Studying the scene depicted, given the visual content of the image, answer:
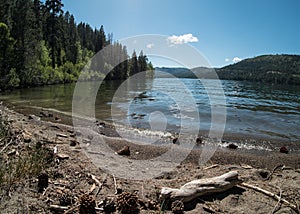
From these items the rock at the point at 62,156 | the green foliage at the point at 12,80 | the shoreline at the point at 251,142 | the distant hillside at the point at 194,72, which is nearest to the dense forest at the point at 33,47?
the green foliage at the point at 12,80

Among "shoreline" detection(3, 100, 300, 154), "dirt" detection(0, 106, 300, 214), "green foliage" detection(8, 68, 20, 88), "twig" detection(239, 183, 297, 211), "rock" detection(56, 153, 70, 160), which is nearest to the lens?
"dirt" detection(0, 106, 300, 214)

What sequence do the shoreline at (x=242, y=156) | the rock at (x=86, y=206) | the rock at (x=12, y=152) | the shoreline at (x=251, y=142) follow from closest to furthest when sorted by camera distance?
the rock at (x=86, y=206) → the rock at (x=12, y=152) → the shoreline at (x=242, y=156) → the shoreline at (x=251, y=142)

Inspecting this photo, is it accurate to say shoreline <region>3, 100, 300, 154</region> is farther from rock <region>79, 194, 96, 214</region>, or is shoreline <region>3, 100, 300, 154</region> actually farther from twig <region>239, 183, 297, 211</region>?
rock <region>79, 194, 96, 214</region>

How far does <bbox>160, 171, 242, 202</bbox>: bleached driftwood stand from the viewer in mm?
3237

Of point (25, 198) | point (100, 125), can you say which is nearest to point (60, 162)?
point (25, 198)

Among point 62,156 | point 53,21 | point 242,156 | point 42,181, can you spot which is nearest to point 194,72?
point 242,156

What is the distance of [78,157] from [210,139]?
5.48m

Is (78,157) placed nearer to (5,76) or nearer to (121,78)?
(5,76)

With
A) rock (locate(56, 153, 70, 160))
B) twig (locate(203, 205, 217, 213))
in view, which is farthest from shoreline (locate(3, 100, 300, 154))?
twig (locate(203, 205, 217, 213))

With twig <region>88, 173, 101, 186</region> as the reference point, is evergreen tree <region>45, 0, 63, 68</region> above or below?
above

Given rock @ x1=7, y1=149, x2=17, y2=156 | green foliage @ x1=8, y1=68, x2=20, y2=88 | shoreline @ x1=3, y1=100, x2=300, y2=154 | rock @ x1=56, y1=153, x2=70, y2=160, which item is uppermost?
green foliage @ x1=8, y1=68, x2=20, y2=88

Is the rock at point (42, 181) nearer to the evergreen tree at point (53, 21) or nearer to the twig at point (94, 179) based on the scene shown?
the twig at point (94, 179)

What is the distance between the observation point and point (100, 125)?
33.4 feet

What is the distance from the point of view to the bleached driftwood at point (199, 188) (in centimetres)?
324
